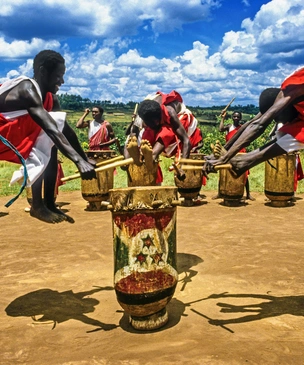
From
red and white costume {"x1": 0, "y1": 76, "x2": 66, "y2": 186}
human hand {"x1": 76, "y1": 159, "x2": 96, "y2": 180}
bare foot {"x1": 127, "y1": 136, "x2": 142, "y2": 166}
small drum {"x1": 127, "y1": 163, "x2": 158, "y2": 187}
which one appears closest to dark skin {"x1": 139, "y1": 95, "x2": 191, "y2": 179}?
small drum {"x1": 127, "y1": 163, "x2": 158, "y2": 187}

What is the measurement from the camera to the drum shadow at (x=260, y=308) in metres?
3.50

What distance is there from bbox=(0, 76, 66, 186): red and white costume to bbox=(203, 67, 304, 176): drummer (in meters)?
1.27

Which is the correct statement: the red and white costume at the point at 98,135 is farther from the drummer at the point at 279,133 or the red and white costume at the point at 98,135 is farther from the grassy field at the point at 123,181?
the drummer at the point at 279,133

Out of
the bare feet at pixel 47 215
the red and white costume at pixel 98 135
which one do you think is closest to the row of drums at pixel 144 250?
the bare feet at pixel 47 215

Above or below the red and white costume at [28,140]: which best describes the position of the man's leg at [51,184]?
below

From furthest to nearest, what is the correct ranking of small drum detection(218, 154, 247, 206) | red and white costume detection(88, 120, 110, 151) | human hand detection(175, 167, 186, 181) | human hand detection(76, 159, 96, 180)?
red and white costume detection(88, 120, 110, 151) < small drum detection(218, 154, 247, 206) < human hand detection(175, 167, 186, 181) < human hand detection(76, 159, 96, 180)

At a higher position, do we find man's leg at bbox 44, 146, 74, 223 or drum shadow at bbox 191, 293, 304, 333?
man's leg at bbox 44, 146, 74, 223

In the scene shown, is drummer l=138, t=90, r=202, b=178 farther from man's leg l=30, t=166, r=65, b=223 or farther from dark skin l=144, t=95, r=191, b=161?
man's leg l=30, t=166, r=65, b=223

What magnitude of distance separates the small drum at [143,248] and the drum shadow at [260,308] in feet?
1.71

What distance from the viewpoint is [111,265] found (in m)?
5.11

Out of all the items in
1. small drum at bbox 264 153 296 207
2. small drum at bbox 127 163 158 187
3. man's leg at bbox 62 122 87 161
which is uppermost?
man's leg at bbox 62 122 87 161

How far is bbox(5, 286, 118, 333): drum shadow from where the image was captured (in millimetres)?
3629

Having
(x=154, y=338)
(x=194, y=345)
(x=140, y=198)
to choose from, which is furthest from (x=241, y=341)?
(x=140, y=198)

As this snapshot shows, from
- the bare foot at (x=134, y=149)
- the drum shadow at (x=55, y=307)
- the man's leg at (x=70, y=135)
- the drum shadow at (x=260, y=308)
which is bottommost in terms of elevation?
the drum shadow at (x=55, y=307)
